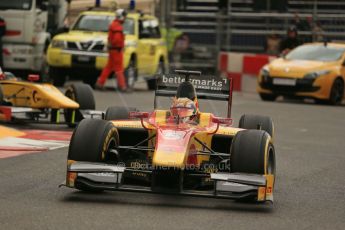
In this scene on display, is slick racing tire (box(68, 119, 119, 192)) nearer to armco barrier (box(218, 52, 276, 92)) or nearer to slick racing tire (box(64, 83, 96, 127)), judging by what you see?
slick racing tire (box(64, 83, 96, 127))

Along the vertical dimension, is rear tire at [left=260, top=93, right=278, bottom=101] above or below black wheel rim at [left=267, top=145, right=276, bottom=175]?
below

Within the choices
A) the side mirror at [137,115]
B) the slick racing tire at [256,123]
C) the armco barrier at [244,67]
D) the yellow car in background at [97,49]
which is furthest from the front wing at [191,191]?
the armco barrier at [244,67]

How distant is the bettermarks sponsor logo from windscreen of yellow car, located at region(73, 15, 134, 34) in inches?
612

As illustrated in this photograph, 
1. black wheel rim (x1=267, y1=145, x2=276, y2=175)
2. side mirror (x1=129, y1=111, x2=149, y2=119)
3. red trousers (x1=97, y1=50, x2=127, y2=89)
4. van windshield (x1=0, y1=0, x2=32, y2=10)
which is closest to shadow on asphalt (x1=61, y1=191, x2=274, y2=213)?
black wheel rim (x1=267, y1=145, x2=276, y2=175)

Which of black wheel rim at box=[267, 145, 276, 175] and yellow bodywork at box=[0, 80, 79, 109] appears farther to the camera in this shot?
yellow bodywork at box=[0, 80, 79, 109]

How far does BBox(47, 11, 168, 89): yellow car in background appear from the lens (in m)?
26.3

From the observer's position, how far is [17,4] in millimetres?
26156

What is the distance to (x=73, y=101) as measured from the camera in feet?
53.9

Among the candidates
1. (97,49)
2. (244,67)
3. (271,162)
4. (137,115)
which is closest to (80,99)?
(137,115)

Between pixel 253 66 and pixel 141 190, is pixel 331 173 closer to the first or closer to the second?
pixel 141 190

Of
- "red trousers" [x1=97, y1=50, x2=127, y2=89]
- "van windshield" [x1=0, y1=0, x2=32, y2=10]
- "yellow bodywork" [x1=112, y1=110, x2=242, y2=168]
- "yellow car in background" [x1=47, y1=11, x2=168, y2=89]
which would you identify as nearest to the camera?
"yellow bodywork" [x1=112, y1=110, x2=242, y2=168]

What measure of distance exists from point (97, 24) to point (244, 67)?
3848mm

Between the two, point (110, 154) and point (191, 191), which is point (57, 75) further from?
point (191, 191)

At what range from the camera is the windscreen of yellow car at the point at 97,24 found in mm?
27359
